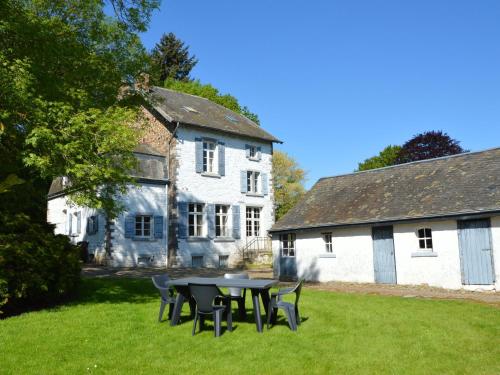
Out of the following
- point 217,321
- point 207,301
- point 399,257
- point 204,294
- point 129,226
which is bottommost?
point 217,321

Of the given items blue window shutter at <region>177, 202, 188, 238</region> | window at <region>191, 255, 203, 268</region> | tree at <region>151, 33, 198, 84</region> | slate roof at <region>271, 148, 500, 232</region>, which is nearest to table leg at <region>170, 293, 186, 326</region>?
slate roof at <region>271, 148, 500, 232</region>

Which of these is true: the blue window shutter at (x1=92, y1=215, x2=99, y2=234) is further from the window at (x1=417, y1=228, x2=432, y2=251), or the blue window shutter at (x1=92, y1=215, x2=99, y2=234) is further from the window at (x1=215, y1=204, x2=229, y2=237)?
the window at (x1=417, y1=228, x2=432, y2=251)

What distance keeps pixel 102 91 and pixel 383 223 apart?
32.9 ft

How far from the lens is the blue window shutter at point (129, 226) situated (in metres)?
22.4

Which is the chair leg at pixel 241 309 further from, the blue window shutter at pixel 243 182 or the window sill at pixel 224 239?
the blue window shutter at pixel 243 182

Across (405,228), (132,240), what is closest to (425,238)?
(405,228)

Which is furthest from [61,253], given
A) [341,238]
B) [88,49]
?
[341,238]

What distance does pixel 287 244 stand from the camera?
19.6 metres

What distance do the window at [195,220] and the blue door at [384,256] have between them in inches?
437

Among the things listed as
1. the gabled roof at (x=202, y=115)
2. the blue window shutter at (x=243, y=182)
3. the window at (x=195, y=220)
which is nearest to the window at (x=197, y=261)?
the window at (x=195, y=220)

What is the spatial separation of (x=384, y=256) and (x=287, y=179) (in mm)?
33433

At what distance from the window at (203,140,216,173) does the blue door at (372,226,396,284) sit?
1175cm

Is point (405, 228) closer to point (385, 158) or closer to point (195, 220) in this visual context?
point (195, 220)

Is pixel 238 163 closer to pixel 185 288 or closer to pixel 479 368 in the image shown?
pixel 185 288
